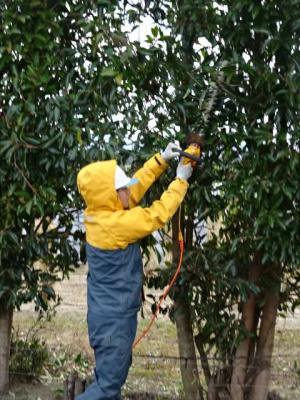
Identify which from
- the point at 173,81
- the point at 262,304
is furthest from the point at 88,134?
the point at 262,304

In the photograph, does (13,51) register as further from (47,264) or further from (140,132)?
(47,264)

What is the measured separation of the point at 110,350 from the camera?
491 centimetres

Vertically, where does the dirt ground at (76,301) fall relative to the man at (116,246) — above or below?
below

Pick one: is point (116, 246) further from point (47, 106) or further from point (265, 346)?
point (265, 346)

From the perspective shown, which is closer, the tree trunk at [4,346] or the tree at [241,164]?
the tree at [241,164]

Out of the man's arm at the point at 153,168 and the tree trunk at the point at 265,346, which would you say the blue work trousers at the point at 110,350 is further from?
the tree trunk at the point at 265,346

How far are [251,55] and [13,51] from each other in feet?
5.25

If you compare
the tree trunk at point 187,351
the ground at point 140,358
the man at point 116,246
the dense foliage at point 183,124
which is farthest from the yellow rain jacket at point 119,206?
the ground at point 140,358

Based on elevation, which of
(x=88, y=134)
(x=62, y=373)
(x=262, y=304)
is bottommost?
(x=62, y=373)

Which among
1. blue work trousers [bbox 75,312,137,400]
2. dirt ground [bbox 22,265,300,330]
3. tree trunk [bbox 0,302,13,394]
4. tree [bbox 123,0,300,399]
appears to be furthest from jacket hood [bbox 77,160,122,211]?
dirt ground [bbox 22,265,300,330]

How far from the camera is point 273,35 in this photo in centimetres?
459

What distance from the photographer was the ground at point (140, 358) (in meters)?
6.49

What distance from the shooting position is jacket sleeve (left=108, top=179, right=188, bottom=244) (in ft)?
15.4

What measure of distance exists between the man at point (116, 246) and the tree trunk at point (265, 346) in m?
0.96
